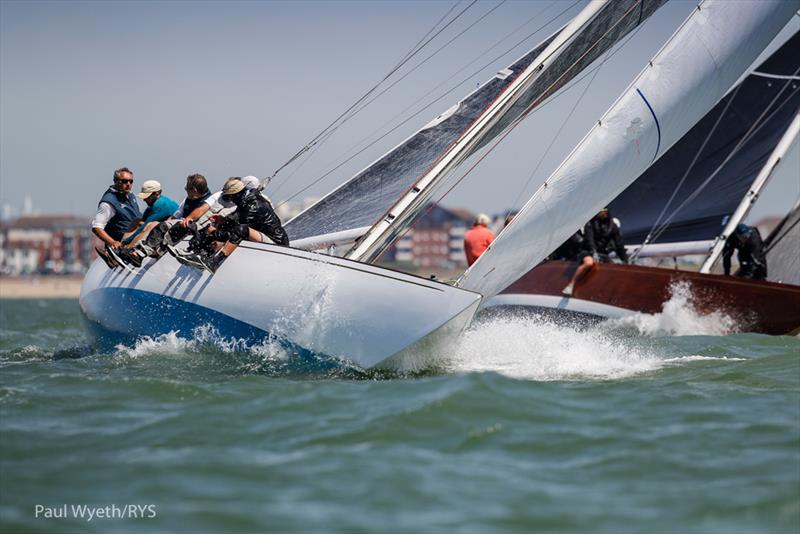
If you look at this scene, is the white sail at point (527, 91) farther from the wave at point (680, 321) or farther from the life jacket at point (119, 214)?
the wave at point (680, 321)

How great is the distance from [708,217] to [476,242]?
14.5ft

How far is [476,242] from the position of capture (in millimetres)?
14352

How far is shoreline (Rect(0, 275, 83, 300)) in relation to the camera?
77.8 m

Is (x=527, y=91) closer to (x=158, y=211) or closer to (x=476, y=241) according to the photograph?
(x=158, y=211)

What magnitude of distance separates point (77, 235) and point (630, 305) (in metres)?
118

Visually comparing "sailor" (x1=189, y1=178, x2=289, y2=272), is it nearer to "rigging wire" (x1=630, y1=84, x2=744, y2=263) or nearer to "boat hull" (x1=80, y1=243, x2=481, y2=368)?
"boat hull" (x1=80, y1=243, x2=481, y2=368)

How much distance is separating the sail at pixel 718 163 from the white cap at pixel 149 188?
8960 millimetres

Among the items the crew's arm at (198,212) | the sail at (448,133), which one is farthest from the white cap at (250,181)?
the sail at (448,133)

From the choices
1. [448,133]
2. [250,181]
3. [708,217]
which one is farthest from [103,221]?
[708,217]

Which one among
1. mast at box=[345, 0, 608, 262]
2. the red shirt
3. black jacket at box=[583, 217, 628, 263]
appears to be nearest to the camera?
mast at box=[345, 0, 608, 262]

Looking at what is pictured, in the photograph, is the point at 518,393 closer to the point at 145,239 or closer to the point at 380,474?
the point at 380,474

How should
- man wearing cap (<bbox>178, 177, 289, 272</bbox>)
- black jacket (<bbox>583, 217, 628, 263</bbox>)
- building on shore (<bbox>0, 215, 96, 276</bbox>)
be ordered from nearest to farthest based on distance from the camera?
man wearing cap (<bbox>178, 177, 289, 272</bbox>) < black jacket (<bbox>583, 217, 628, 263</bbox>) < building on shore (<bbox>0, 215, 96, 276</bbox>)

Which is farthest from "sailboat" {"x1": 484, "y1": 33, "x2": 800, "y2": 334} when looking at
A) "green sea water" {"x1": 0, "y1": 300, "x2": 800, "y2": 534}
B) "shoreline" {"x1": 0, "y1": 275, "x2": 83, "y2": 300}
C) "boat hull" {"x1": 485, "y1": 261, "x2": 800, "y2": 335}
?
"shoreline" {"x1": 0, "y1": 275, "x2": 83, "y2": 300}

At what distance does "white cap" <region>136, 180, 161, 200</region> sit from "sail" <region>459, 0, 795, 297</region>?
365 cm
